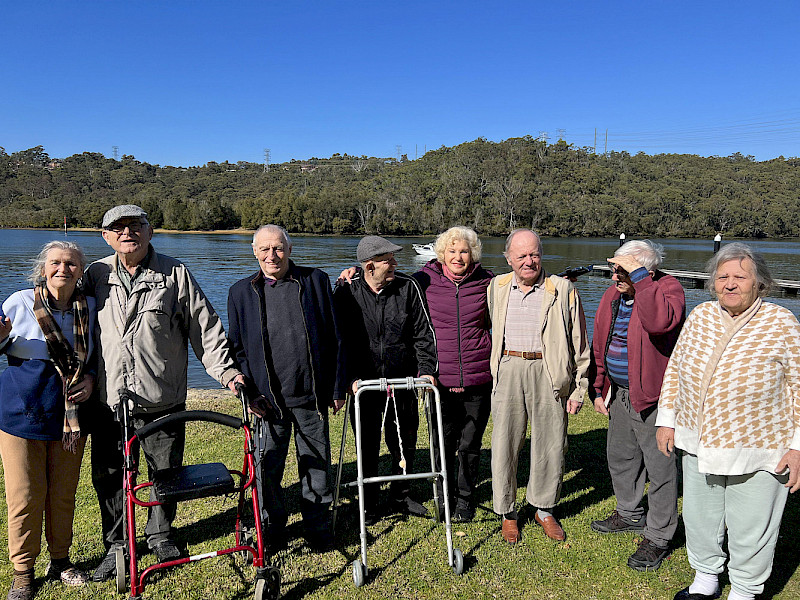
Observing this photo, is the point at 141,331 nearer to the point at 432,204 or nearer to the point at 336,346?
the point at 336,346

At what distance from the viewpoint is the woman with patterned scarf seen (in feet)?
10.8

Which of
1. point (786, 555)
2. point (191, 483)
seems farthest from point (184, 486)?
point (786, 555)

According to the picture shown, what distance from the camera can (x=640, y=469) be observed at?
4316mm

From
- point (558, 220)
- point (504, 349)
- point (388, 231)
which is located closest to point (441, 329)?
point (504, 349)

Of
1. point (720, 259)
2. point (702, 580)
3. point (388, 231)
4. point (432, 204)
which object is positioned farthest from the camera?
point (432, 204)

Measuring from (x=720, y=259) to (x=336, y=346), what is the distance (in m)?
2.39

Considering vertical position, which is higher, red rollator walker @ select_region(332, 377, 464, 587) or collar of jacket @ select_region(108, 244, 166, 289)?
collar of jacket @ select_region(108, 244, 166, 289)

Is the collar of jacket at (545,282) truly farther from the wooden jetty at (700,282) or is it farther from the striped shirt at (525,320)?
the wooden jetty at (700,282)

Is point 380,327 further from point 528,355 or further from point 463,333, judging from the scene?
point 528,355

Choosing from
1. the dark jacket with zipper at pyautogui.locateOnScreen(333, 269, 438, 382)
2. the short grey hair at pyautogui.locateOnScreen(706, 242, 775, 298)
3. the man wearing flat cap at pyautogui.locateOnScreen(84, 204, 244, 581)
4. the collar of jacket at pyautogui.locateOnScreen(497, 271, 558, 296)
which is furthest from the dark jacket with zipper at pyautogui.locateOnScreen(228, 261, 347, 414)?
the short grey hair at pyautogui.locateOnScreen(706, 242, 775, 298)

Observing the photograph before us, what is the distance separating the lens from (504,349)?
4.21 metres

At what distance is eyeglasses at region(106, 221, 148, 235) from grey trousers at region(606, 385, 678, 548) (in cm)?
341

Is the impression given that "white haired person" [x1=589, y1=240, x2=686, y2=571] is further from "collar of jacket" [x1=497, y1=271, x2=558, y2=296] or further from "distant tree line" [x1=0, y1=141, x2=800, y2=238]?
"distant tree line" [x1=0, y1=141, x2=800, y2=238]

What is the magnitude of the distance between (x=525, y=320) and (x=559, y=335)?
0.25 metres
